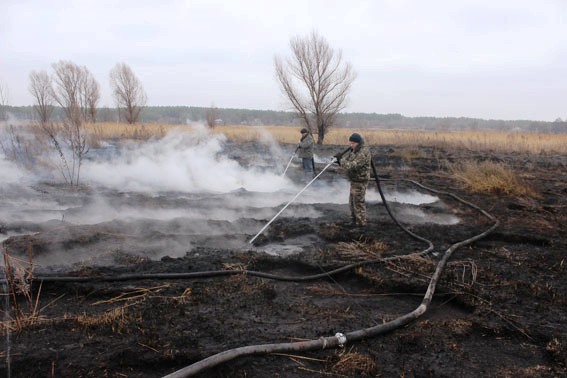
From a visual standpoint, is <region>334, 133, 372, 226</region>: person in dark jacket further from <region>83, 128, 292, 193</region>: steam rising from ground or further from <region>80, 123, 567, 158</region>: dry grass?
<region>80, 123, 567, 158</region>: dry grass

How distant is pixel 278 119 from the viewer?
9056 cm

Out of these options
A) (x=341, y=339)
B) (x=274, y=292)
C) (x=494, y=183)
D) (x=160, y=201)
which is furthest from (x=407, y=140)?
(x=341, y=339)

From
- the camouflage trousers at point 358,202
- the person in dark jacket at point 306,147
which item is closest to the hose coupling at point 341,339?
the camouflage trousers at point 358,202

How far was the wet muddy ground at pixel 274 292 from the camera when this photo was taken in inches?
Result: 131

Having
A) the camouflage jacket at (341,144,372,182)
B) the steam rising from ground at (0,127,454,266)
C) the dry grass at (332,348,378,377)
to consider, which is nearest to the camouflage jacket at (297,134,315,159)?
the steam rising from ground at (0,127,454,266)

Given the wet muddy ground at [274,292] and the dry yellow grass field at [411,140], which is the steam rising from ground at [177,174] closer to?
the wet muddy ground at [274,292]

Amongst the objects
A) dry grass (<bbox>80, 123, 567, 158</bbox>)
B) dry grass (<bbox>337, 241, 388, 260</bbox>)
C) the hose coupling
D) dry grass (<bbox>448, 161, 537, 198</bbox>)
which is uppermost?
dry grass (<bbox>80, 123, 567, 158</bbox>)

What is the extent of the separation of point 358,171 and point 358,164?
14 centimetres

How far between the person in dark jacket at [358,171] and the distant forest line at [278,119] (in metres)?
16.1

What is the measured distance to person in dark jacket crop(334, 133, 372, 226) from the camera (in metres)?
7.32

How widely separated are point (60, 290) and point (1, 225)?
10.8 ft

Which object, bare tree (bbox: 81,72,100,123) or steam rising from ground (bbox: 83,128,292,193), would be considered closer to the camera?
steam rising from ground (bbox: 83,128,292,193)

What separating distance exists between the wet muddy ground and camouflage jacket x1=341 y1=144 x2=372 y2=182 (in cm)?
99

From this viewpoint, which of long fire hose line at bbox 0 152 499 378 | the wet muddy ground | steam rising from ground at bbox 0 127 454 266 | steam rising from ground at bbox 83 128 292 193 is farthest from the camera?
steam rising from ground at bbox 83 128 292 193
